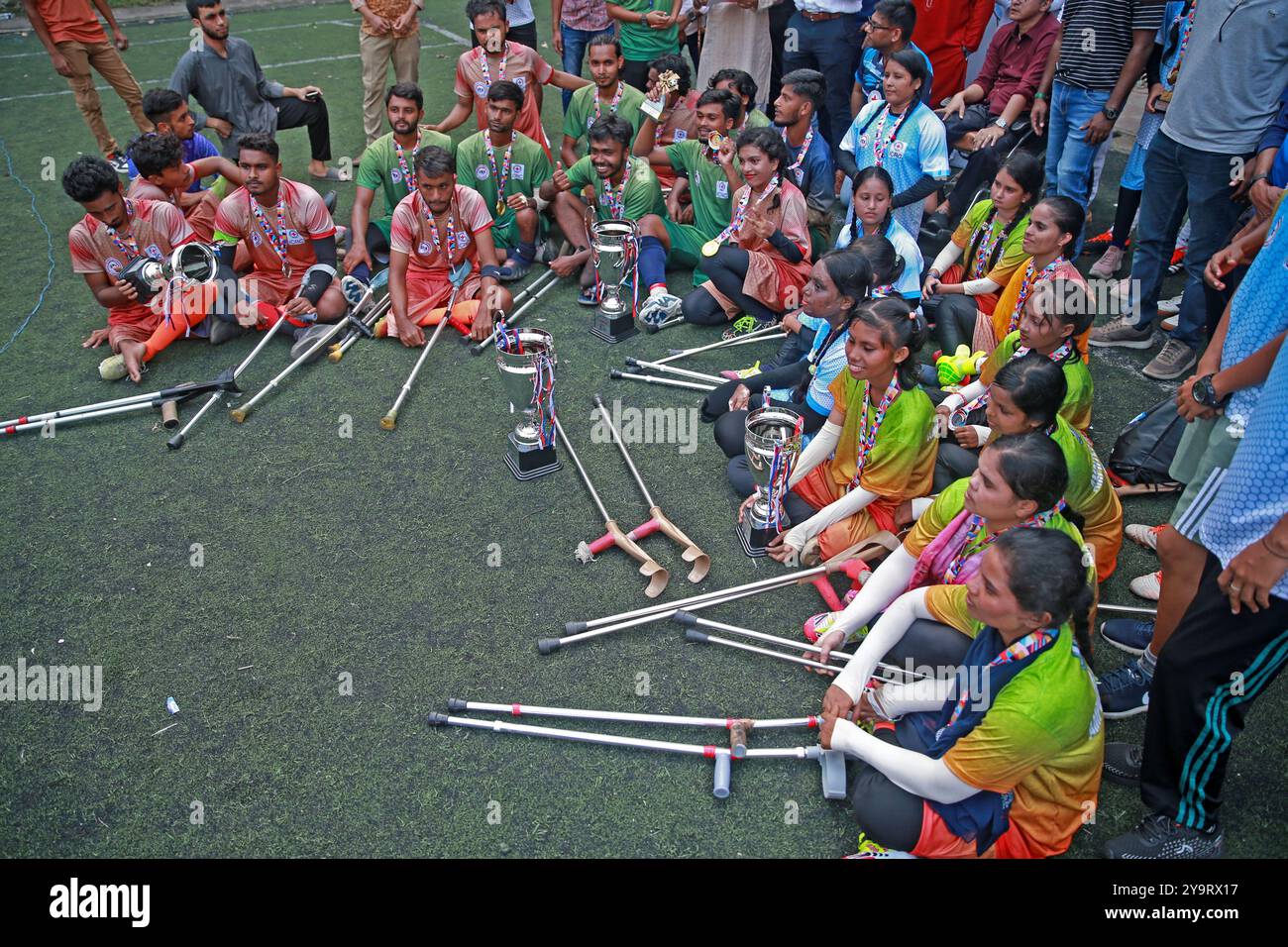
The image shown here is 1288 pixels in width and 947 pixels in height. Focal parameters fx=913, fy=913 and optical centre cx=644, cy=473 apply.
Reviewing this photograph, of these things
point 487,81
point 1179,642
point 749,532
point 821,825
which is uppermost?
point 487,81

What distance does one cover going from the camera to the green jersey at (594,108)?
22.9ft

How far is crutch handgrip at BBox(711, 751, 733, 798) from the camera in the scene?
3189mm

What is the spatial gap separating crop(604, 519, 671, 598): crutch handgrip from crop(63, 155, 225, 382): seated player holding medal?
325 cm

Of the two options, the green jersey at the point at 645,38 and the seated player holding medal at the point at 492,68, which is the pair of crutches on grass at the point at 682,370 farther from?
the green jersey at the point at 645,38

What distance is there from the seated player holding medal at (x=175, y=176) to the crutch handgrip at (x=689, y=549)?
3852mm

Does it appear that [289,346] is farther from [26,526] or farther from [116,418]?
[26,526]

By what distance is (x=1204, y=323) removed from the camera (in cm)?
513

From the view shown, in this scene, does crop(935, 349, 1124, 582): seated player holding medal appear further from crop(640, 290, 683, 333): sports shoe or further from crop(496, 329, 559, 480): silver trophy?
crop(640, 290, 683, 333): sports shoe

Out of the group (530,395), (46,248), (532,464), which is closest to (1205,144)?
(530,395)

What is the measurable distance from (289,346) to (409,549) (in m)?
2.23

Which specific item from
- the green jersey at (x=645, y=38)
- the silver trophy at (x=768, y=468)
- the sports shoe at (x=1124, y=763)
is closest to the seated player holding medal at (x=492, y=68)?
the green jersey at (x=645, y=38)

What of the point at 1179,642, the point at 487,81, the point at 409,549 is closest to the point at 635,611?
the point at 409,549

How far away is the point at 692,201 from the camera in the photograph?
21.7 feet

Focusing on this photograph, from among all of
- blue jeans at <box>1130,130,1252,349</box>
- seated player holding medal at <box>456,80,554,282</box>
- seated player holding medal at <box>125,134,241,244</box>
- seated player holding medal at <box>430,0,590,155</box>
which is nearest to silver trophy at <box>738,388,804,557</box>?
blue jeans at <box>1130,130,1252,349</box>
